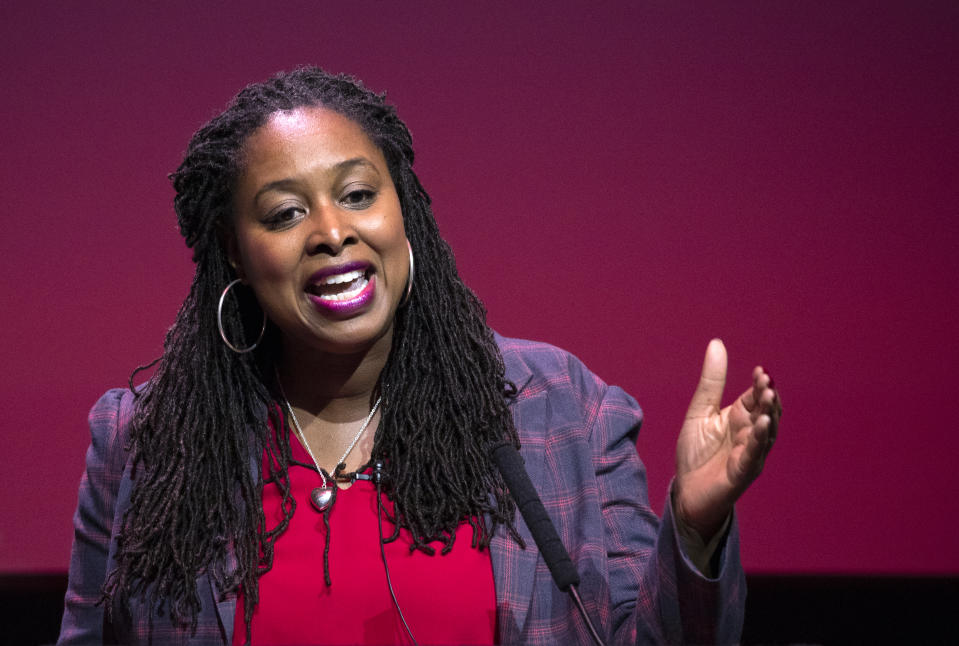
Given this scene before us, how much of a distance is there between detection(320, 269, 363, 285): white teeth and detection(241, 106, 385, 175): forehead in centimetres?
17

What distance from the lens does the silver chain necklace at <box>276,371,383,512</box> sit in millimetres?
1557

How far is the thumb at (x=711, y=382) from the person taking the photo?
120 centimetres

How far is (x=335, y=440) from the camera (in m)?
1.65

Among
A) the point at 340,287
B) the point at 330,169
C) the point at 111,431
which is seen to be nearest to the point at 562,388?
the point at 340,287

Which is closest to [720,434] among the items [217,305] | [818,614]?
[217,305]

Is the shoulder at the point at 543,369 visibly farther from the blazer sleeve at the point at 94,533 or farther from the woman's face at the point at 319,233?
the blazer sleeve at the point at 94,533

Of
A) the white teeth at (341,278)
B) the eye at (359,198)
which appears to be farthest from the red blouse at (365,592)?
the eye at (359,198)

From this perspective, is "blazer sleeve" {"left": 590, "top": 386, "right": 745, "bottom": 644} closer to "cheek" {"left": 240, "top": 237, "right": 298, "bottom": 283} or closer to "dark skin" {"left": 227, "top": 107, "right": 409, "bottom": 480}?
"dark skin" {"left": 227, "top": 107, "right": 409, "bottom": 480}

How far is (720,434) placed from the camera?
47.3 inches

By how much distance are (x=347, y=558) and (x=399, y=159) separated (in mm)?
644

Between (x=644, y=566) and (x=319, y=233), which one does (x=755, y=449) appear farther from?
(x=319, y=233)

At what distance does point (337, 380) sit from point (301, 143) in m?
0.38

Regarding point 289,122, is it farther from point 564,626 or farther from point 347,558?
point 564,626

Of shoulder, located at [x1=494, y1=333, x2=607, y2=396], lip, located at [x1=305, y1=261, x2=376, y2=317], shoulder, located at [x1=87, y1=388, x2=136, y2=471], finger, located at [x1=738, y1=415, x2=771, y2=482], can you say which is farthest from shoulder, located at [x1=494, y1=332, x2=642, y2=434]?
shoulder, located at [x1=87, y1=388, x2=136, y2=471]
